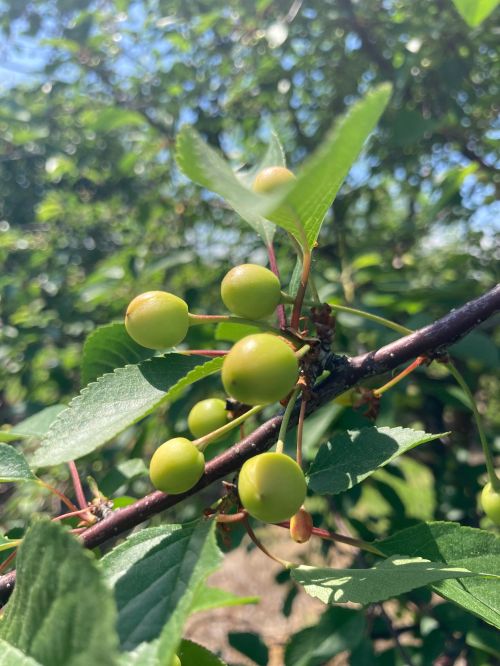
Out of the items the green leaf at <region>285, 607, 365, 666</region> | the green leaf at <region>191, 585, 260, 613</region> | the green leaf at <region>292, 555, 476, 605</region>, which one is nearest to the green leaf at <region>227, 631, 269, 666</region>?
the green leaf at <region>285, 607, 365, 666</region>

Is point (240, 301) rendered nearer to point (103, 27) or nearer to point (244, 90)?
point (244, 90)

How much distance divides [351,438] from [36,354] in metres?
2.74

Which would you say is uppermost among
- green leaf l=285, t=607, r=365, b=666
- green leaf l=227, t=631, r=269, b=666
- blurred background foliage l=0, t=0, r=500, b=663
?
blurred background foliage l=0, t=0, r=500, b=663

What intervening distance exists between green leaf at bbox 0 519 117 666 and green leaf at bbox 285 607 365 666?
54.6 inches

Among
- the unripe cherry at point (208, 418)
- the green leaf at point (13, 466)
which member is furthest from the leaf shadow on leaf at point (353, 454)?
the green leaf at point (13, 466)

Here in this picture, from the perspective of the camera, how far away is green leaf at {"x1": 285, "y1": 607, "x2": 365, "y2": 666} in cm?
181

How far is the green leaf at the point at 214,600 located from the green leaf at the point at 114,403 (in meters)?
0.24

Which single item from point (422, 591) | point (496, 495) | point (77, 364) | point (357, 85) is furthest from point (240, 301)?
point (357, 85)

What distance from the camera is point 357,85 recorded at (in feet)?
10.8

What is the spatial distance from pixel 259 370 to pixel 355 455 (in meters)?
0.30

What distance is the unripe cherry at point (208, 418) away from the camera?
1.11 metres

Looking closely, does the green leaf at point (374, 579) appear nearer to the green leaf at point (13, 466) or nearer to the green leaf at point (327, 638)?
the green leaf at point (13, 466)

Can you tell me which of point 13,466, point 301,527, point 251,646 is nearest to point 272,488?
point 301,527

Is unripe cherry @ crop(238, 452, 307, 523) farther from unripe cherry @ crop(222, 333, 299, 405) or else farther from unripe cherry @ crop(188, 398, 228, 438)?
unripe cherry @ crop(188, 398, 228, 438)
